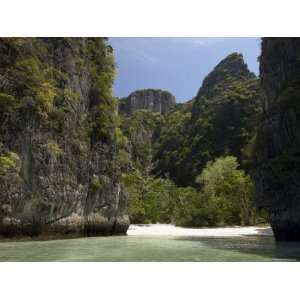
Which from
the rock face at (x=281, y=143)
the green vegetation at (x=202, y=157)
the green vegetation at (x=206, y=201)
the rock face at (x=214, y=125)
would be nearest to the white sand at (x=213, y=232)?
the green vegetation at (x=202, y=157)

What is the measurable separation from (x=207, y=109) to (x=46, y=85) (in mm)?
40322

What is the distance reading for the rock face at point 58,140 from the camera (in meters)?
15.8

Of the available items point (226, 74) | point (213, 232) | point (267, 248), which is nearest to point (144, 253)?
point (267, 248)

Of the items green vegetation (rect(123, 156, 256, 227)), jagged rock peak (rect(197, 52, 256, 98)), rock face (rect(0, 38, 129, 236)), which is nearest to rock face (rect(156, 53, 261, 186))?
jagged rock peak (rect(197, 52, 256, 98))

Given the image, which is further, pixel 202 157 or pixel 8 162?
pixel 202 157

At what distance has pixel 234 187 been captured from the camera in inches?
1296

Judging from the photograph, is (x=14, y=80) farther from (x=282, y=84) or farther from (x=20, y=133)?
(x=282, y=84)

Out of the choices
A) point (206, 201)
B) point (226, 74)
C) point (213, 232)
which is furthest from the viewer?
point (226, 74)

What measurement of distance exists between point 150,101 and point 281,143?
66.7 metres

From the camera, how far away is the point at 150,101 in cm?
8262

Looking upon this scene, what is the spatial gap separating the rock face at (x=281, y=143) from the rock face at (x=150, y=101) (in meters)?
62.0

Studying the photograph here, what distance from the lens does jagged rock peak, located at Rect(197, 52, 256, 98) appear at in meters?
58.6

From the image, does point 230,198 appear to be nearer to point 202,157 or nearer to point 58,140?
point 202,157
